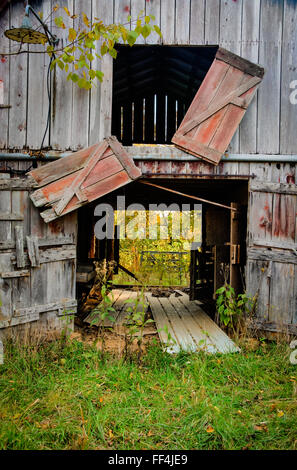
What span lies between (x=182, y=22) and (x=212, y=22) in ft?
1.59

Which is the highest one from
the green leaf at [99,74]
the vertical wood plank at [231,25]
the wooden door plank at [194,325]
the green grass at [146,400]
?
the vertical wood plank at [231,25]

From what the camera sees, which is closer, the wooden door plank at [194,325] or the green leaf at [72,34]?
the green leaf at [72,34]

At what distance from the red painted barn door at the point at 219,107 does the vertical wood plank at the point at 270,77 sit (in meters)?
0.27

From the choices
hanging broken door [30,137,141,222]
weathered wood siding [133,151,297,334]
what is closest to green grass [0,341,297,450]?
weathered wood siding [133,151,297,334]

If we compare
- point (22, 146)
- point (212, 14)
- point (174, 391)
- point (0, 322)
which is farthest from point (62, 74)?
point (174, 391)

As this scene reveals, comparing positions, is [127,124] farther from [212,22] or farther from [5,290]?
[5,290]

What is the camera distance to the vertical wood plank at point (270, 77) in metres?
5.19

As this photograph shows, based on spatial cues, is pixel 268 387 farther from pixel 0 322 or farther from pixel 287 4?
pixel 287 4

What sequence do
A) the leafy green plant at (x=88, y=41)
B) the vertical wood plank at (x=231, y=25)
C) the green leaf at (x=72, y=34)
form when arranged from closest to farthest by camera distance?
the leafy green plant at (x=88, y=41), the green leaf at (x=72, y=34), the vertical wood plank at (x=231, y=25)

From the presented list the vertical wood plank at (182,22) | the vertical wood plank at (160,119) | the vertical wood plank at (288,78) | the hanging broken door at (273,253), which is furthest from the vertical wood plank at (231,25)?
the vertical wood plank at (160,119)

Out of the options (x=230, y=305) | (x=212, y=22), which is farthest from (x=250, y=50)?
(x=230, y=305)

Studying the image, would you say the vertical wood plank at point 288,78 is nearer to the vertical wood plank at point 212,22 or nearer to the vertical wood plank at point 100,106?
the vertical wood plank at point 212,22

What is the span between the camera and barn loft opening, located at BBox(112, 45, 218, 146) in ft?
23.1

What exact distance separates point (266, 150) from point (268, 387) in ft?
11.7
